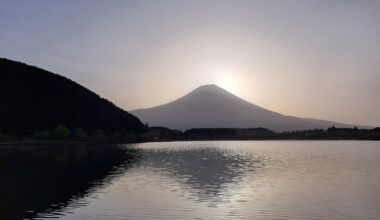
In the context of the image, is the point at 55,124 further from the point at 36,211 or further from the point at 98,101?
the point at 36,211

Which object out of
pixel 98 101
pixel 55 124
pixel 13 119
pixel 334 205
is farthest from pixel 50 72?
pixel 334 205

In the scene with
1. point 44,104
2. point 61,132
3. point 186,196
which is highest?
point 44,104

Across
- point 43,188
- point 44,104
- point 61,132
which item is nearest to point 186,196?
point 43,188

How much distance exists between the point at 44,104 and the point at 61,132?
1905 cm

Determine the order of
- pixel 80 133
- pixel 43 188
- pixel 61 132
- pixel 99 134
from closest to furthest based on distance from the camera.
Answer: pixel 43 188 → pixel 61 132 → pixel 80 133 → pixel 99 134

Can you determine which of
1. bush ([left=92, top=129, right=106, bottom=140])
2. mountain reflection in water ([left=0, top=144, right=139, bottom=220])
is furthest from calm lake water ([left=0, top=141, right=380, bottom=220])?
bush ([left=92, top=129, right=106, bottom=140])

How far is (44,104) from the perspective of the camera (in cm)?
16162

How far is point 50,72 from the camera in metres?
188

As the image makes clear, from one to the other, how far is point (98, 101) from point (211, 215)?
6985 inches

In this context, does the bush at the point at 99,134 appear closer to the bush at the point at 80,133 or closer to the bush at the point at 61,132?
the bush at the point at 80,133

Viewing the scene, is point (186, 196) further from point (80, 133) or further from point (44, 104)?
point (44, 104)

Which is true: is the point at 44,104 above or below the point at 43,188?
above

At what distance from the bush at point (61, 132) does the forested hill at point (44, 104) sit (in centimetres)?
528

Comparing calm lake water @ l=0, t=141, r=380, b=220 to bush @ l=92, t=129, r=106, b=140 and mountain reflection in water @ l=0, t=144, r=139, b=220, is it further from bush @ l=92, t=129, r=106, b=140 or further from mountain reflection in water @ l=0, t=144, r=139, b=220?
bush @ l=92, t=129, r=106, b=140
